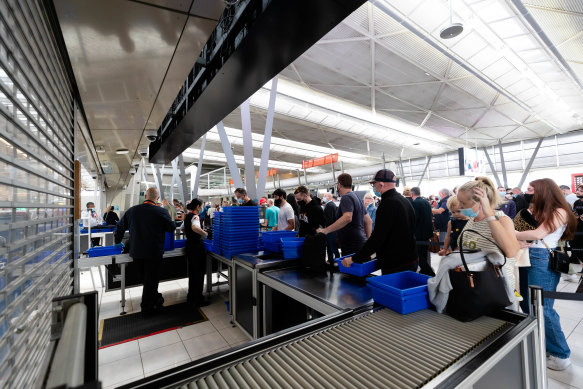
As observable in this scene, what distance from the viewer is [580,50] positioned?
22.5ft

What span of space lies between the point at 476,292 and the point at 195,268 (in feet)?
12.7

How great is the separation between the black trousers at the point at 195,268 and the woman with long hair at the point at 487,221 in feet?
12.0

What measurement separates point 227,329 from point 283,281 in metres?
1.73

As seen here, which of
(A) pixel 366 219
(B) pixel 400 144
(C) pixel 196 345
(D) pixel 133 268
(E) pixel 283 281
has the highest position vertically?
(B) pixel 400 144

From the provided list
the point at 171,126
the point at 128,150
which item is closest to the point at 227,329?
the point at 171,126

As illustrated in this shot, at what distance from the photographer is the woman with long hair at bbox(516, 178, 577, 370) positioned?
241 centimetres

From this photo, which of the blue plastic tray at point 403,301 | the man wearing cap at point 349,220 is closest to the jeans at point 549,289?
the man wearing cap at point 349,220

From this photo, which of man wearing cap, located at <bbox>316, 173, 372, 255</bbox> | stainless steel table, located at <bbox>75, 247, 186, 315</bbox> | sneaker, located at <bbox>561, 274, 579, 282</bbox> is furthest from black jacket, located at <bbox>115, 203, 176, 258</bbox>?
sneaker, located at <bbox>561, 274, 579, 282</bbox>

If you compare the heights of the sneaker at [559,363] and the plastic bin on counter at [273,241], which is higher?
the plastic bin on counter at [273,241]

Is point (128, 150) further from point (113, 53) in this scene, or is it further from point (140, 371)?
point (140, 371)

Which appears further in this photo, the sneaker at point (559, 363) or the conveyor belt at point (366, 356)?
the sneaker at point (559, 363)

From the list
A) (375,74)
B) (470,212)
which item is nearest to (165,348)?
(470,212)

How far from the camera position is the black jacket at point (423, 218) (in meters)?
4.69

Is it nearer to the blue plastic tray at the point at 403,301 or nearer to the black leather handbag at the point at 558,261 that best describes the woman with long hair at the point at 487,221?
the blue plastic tray at the point at 403,301
